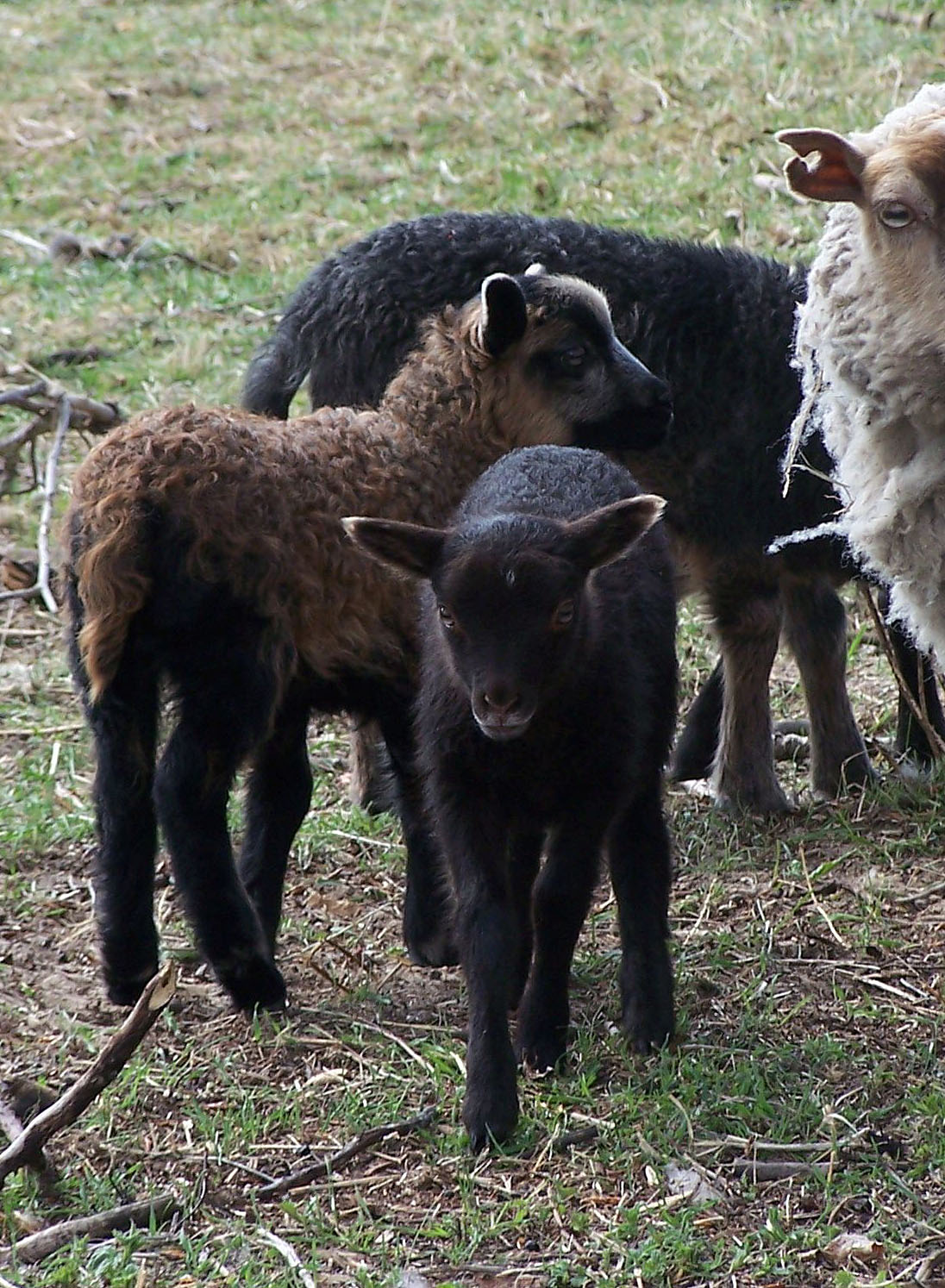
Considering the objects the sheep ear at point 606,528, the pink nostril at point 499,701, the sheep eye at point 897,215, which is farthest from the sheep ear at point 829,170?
the pink nostril at point 499,701

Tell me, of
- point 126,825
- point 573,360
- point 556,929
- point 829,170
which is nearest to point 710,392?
point 573,360

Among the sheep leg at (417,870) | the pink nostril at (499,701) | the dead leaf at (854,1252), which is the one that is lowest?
the dead leaf at (854,1252)

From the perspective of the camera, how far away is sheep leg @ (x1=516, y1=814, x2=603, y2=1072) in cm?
432

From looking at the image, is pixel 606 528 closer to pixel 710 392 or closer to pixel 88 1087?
pixel 88 1087

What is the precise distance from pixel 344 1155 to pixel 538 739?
3.47 ft

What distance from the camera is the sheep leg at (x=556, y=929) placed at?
4.32 metres

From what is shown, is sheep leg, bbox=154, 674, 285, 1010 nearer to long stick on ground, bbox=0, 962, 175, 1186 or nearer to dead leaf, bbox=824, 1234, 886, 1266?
long stick on ground, bbox=0, 962, 175, 1186

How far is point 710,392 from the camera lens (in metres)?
6.34

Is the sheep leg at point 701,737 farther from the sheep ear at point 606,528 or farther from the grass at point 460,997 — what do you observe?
the sheep ear at point 606,528

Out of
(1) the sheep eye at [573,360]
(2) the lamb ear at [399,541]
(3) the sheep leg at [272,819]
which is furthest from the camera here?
(1) the sheep eye at [573,360]

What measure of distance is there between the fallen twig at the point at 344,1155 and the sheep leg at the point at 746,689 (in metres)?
2.29

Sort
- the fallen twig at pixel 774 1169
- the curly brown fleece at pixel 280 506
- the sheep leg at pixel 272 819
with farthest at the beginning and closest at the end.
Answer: the sheep leg at pixel 272 819 → the curly brown fleece at pixel 280 506 → the fallen twig at pixel 774 1169

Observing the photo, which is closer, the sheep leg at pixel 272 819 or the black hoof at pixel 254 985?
the black hoof at pixel 254 985

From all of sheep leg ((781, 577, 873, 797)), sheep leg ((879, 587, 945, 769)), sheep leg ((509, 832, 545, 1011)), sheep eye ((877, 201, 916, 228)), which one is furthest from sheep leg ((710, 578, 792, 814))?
sheep eye ((877, 201, 916, 228))
